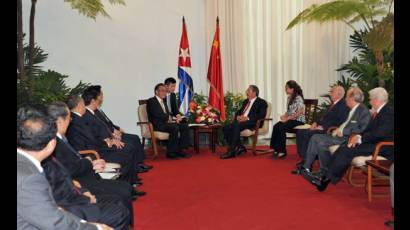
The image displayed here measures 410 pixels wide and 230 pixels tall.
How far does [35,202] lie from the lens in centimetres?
221

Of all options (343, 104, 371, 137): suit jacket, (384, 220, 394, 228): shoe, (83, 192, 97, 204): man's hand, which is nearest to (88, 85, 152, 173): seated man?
(343, 104, 371, 137): suit jacket

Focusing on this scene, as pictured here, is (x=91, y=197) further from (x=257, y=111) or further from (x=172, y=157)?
(x=257, y=111)

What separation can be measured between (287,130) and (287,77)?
8.89ft

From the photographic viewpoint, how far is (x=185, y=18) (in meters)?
10.1

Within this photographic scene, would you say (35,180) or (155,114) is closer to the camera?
(35,180)

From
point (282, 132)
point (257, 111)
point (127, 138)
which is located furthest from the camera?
point (257, 111)

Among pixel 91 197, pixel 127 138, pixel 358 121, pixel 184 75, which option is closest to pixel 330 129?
pixel 358 121

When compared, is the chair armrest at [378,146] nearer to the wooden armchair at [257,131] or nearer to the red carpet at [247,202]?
the red carpet at [247,202]

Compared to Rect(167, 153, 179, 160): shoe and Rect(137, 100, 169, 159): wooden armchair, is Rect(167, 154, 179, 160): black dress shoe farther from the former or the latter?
Rect(137, 100, 169, 159): wooden armchair

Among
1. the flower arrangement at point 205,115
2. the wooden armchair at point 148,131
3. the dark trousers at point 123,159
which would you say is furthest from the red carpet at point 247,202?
the flower arrangement at point 205,115

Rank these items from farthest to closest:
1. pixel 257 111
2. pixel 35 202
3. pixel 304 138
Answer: pixel 257 111
pixel 304 138
pixel 35 202

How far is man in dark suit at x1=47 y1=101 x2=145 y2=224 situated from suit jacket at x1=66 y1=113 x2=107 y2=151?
1.11m

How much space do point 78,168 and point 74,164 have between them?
0.05 meters


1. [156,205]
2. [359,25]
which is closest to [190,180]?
[156,205]
